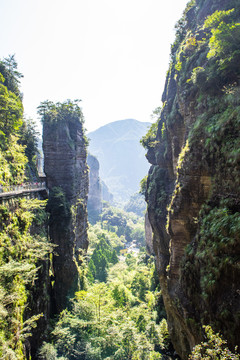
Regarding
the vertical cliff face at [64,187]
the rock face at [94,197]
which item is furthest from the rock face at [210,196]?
the rock face at [94,197]

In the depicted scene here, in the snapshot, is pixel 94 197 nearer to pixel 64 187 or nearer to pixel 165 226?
pixel 64 187

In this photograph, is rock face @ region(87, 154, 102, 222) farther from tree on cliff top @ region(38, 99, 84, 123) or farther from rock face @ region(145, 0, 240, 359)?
rock face @ region(145, 0, 240, 359)

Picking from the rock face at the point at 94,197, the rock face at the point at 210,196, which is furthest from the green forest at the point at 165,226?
the rock face at the point at 94,197

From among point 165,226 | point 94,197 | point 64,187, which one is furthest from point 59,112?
point 94,197

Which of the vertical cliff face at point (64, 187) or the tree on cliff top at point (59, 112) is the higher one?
the tree on cliff top at point (59, 112)

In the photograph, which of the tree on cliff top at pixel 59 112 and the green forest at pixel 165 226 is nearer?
the green forest at pixel 165 226

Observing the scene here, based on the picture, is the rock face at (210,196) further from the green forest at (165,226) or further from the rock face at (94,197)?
the rock face at (94,197)

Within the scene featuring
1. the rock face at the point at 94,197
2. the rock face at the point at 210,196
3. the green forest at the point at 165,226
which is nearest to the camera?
the rock face at the point at 210,196

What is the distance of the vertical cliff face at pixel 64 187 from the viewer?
2505cm

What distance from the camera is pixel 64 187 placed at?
27.8 m

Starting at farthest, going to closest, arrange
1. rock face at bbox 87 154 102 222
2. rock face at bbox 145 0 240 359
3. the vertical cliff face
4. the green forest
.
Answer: rock face at bbox 87 154 102 222
the vertical cliff face
the green forest
rock face at bbox 145 0 240 359

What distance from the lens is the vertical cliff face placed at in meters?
25.0

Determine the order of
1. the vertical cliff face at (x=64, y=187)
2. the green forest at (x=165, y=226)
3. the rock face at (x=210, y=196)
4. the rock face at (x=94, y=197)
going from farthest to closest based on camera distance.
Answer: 1. the rock face at (x=94, y=197)
2. the vertical cliff face at (x=64, y=187)
3. the green forest at (x=165, y=226)
4. the rock face at (x=210, y=196)

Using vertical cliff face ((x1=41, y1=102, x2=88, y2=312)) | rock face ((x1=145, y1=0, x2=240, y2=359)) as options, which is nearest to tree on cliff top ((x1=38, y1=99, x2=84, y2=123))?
vertical cliff face ((x1=41, y1=102, x2=88, y2=312))
